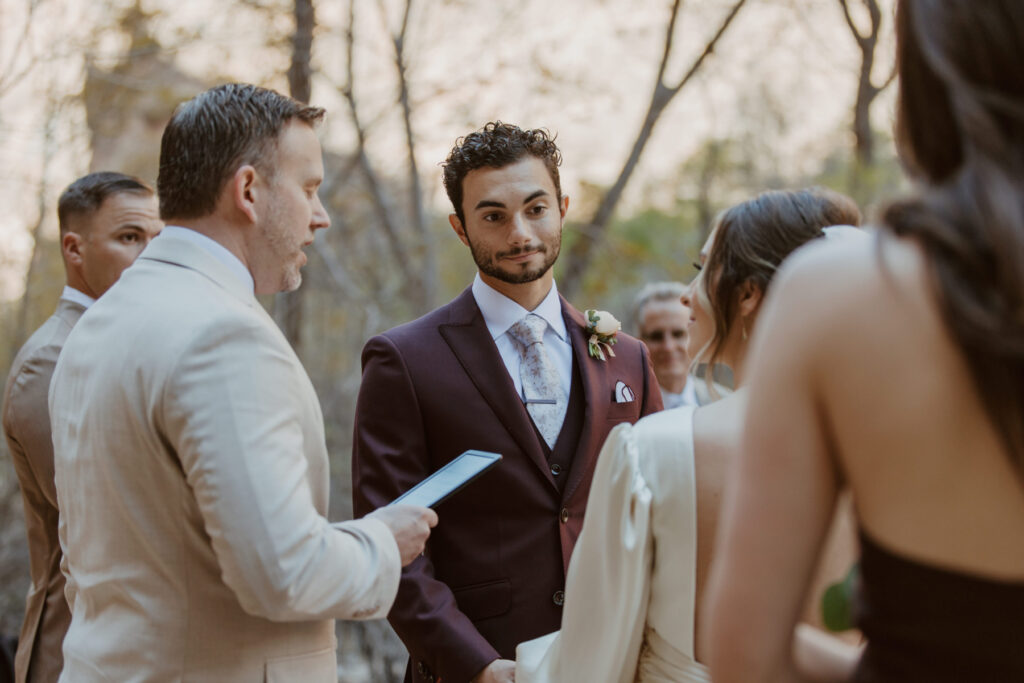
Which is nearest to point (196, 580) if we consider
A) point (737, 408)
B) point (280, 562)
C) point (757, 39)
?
point (280, 562)

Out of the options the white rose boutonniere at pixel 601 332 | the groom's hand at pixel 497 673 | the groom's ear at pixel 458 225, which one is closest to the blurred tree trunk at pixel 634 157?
the groom's ear at pixel 458 225

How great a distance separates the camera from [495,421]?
2713 mm

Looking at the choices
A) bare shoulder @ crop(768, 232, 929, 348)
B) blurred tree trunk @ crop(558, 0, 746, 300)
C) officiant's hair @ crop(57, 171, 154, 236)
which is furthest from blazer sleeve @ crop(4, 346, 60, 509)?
blurred tree trunk @ crop(558, 0, 746, 300)

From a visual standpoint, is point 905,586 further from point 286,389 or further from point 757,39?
point 757,39

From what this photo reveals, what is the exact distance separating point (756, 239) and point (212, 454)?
49.9 inches

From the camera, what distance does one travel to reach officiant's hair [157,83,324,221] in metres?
1.93

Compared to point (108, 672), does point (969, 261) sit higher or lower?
higher

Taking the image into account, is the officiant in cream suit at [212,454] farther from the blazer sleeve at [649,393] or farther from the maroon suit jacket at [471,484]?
the blazer sleeve at [649,393]

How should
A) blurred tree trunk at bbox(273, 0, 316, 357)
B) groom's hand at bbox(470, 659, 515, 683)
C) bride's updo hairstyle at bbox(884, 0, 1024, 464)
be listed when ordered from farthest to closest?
1. blurred tree trunk at bbox(273, 0, 316, 357)
2. groom's hand at bbox(470, 659, 515, 683)
3. bride's updo hairstyle at bbox(884, 0, 1024, 464)

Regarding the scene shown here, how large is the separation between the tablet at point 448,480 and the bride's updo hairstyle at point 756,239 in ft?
2.11

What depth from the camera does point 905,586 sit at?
3.61 ft

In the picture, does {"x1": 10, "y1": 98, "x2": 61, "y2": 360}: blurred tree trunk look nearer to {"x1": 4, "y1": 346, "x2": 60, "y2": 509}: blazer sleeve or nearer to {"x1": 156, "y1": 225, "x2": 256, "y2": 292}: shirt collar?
{"x1": 4, "y1": 346, "x2": 60, "y2": 509}: blazer sleeve

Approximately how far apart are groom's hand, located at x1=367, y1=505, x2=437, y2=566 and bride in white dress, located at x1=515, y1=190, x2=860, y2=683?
350 millimetres

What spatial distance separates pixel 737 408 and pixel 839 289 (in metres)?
0.82
